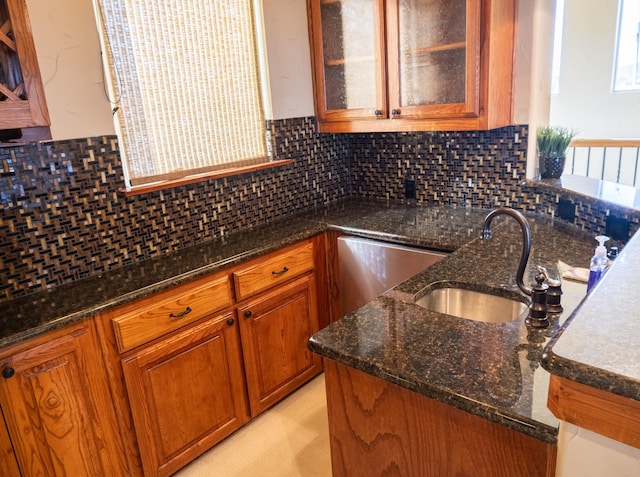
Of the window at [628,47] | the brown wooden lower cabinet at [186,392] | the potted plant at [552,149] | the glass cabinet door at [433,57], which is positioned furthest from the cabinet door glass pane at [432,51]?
the window at [628,47]

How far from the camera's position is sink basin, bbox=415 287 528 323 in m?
1.62

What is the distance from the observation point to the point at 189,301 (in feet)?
6.55

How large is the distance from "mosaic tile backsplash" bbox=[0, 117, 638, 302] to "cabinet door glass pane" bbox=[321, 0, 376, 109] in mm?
301

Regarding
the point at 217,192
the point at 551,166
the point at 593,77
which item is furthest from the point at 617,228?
the point at 593,77

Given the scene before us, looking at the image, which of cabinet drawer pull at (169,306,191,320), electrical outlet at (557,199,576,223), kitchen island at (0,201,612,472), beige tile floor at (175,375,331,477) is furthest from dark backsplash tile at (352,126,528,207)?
cabinet drawer pull at (169,306,191,320)

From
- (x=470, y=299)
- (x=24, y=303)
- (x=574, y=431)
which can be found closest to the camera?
(x=574, y=431)

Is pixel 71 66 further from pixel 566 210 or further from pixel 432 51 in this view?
pixel 566 210

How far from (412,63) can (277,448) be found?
204 centimetres

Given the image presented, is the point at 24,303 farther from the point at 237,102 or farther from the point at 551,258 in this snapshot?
the point at 551,258

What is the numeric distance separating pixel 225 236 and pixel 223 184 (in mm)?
281

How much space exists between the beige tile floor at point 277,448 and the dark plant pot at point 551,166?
5.60 ft

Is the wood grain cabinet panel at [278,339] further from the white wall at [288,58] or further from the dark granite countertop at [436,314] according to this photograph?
the white wall at [288,58]

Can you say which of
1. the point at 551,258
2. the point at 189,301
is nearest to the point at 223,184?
the point at 189,301

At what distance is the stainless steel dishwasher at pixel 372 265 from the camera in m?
2.37
